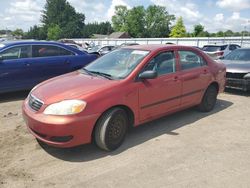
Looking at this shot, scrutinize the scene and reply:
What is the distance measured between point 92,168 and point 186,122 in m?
2.55

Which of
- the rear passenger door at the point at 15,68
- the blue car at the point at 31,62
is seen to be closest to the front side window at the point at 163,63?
the blue car at the point at 31,62

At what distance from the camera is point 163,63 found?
5.09 metres

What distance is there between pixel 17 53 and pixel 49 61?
0.88 m

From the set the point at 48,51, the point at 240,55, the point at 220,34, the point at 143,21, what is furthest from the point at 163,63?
the point at 143,21

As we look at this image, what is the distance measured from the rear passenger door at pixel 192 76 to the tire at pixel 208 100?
234 mm

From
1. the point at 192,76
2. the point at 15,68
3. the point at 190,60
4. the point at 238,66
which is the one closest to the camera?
the point at 192,76

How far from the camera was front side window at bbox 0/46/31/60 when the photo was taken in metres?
7.16

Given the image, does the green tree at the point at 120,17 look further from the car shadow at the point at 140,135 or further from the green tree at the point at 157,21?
the car shadow at the point at 140,135

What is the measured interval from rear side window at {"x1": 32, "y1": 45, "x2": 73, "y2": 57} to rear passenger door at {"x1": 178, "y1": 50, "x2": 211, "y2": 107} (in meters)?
4.03

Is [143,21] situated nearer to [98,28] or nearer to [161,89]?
[98,28]

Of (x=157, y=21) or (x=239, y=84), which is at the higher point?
(x=157, y=21)

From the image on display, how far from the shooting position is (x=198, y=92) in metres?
5.88

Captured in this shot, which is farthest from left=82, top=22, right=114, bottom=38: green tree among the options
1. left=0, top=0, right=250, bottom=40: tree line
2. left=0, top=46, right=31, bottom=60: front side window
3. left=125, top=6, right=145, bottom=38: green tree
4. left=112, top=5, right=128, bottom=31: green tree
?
left=0, top=46, right=31, bottom=60: front side window

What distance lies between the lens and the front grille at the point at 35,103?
398cm
